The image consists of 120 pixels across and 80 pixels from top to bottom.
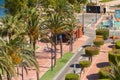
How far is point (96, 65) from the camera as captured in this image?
42.9 metres

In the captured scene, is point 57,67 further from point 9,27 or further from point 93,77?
point 9,27

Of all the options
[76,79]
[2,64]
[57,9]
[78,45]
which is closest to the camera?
[2,64]

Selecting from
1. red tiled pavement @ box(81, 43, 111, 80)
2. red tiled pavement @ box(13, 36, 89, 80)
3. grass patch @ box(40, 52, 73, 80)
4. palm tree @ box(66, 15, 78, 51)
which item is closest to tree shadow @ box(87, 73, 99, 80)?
red tiled pavement @ box(81, 43, 111, 80)

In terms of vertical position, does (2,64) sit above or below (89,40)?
above

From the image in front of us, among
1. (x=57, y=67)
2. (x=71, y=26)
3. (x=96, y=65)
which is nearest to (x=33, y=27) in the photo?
(x=57, y=67)

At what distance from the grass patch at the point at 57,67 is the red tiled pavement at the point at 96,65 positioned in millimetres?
3177

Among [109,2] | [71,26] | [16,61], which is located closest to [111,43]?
[71,26]

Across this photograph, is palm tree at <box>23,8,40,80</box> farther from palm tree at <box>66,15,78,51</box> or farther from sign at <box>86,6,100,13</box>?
sign at <box>86,6,100,13</box>

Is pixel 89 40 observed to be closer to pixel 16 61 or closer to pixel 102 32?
pixel 102 32

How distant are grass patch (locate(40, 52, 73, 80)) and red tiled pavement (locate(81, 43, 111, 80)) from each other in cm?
318

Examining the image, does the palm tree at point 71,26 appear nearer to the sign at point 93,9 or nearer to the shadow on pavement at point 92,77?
the shadow on pavement at point 92,77

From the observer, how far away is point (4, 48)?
2539 cm

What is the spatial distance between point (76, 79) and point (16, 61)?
30.3 ft

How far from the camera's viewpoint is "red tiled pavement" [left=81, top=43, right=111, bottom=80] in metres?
38.7
